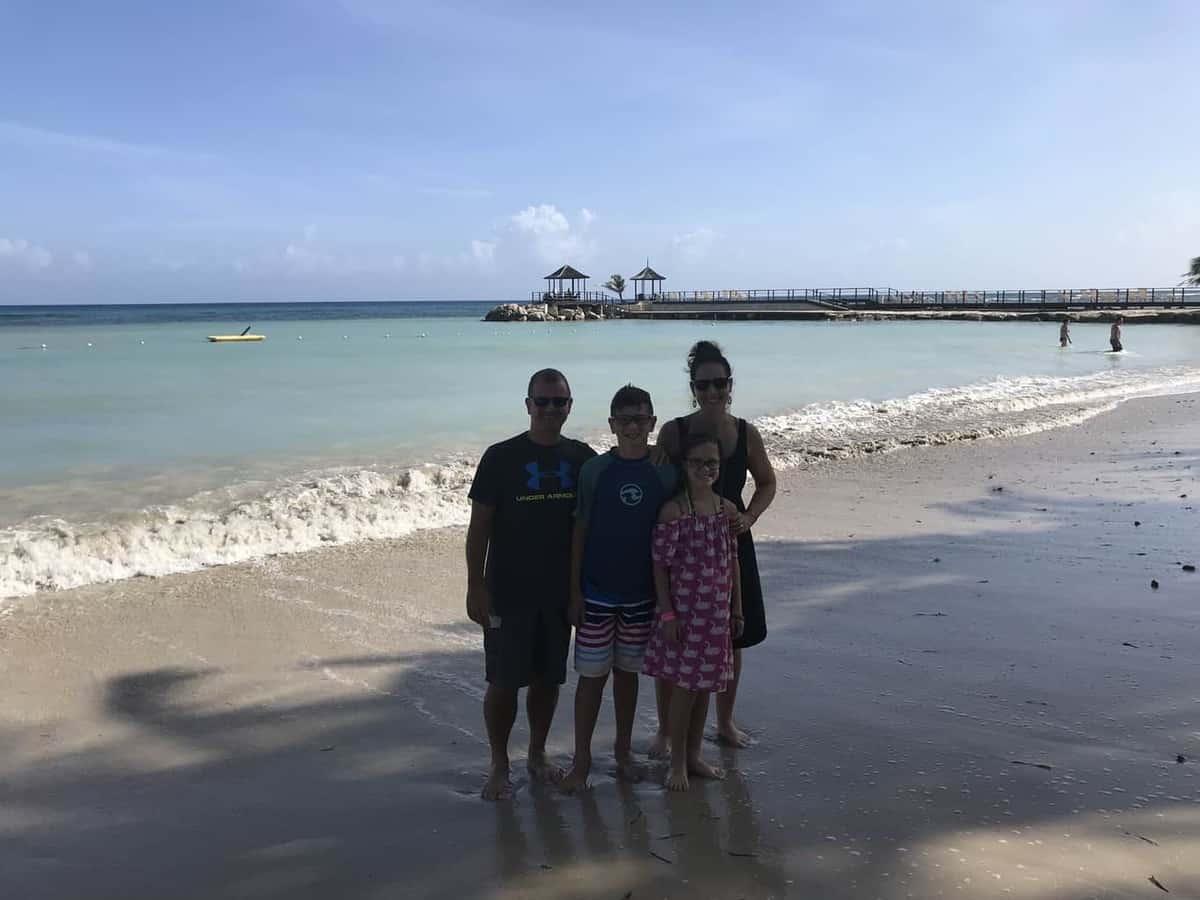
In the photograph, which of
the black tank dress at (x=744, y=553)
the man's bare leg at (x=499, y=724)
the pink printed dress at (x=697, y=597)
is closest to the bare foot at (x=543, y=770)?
the man's bare leg at (x=499, y=724)

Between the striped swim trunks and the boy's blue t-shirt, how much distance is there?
64 mm

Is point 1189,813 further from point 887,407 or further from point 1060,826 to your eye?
point 887,407

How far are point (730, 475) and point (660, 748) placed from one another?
1155mm

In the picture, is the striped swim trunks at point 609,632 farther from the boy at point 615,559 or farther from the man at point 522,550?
the man at point 522,550

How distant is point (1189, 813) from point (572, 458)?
2447mm

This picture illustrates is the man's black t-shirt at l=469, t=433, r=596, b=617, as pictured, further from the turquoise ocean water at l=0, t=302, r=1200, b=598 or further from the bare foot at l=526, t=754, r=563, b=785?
the turquoise ocean water at l=0, t=302, r=1200, b=598

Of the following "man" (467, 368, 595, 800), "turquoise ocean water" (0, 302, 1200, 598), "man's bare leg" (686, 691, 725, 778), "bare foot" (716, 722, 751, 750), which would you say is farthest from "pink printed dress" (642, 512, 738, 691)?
"turquoise ocean water" (0, 302, 1200, 598)

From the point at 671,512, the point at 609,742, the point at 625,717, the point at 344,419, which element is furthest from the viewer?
the point at 344,419

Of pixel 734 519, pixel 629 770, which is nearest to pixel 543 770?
pixel 629 770

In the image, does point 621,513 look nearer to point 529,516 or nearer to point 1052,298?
point 529,516

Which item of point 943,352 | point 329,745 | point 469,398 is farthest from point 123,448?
point 943,352

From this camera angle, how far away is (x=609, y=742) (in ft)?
13.1

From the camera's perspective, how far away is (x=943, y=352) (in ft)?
113

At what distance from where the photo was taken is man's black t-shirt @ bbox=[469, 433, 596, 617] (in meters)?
3.46
